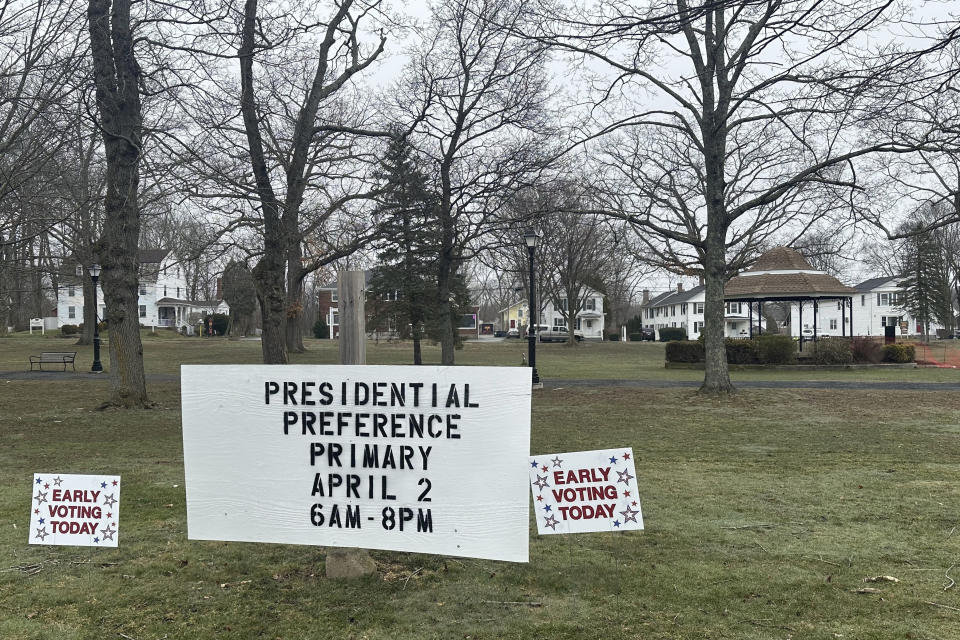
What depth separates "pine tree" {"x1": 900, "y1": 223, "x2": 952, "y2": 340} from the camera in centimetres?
5647

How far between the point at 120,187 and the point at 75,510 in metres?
10.7

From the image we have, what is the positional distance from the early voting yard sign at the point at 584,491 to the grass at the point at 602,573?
0.44 metres

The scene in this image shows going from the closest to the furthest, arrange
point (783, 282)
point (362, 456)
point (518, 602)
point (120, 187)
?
point (518, 602) < point (362, 456) < point (120, 187) < point (783, 282)

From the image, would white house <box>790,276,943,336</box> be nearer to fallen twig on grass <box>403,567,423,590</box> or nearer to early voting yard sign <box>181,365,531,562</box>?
fallen twig on grass <box>403,567,423,590</box>

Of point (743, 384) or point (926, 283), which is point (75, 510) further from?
point (926, 283)

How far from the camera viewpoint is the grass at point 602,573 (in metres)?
4.18

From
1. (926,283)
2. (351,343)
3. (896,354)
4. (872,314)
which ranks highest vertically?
(926,283)

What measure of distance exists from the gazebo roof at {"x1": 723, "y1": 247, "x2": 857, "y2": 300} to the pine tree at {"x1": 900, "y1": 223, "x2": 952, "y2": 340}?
92.2 feet

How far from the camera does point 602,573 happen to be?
16.5 ft

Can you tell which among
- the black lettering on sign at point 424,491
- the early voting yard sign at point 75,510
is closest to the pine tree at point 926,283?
the black lettering on sign at point 424,491

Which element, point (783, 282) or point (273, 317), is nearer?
point (273, 317)

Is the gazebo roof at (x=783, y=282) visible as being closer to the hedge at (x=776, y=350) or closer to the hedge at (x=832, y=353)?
the hedge at (x=832, y=353)

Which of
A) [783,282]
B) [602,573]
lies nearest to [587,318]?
[783,282]

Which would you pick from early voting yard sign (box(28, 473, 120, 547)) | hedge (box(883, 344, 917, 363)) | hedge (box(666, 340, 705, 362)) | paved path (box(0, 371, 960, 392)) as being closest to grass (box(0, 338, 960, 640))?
early voting yard sign (box(28, 473, 120, 547))
